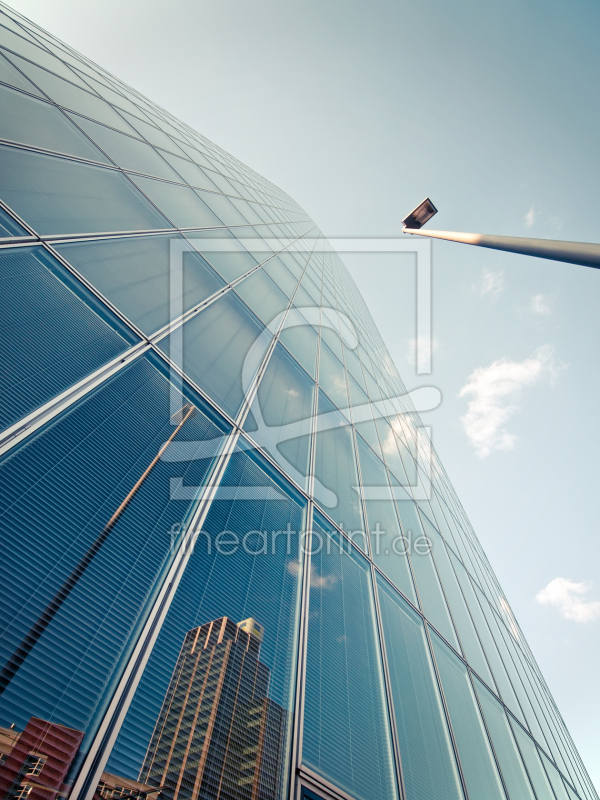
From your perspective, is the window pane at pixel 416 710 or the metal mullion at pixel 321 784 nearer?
the metal mullion at pixel 321 784

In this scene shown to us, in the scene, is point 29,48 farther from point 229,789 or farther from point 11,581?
point 229,789

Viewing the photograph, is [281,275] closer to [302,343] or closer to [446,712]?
[302,343]

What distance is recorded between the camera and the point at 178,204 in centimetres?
824

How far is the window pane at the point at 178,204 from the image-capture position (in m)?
7.50

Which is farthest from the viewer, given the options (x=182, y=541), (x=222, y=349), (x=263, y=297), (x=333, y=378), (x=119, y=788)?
(x=333, y=378)

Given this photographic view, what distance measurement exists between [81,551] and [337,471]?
4993 millimetres

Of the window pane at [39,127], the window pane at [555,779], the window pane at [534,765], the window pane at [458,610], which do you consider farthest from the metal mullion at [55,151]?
the window pane at [555,779]

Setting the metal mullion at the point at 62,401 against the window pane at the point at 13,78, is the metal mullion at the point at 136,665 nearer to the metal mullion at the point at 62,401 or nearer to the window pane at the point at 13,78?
the metal mullion at the point at 62,401

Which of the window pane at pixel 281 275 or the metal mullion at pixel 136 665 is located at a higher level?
the window pane at pixel 281 275

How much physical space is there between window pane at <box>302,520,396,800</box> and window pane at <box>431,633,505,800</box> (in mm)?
2176

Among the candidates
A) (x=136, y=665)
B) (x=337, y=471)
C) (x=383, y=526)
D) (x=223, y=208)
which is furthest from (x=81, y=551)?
(x=223, y=208)

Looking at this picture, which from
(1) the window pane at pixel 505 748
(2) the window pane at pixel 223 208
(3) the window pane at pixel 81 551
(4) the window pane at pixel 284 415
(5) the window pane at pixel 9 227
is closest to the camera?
(3) the window pane at pixel 81 551

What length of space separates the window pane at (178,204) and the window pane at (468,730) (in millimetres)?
8437

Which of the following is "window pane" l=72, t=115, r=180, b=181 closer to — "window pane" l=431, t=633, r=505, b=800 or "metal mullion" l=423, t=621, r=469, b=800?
"metal mullion" l=423, t=621, r=469, b=800
